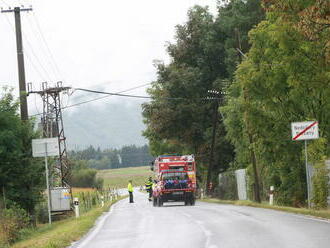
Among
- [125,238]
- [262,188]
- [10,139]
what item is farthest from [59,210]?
[125,238]

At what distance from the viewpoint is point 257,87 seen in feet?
98.3

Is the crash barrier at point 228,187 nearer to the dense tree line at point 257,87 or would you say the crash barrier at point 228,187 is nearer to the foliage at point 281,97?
the dense tree line at point 257,87

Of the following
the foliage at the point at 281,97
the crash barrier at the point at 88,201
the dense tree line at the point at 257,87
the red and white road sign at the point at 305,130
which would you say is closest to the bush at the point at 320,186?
the dense tree line at the point at 257,87

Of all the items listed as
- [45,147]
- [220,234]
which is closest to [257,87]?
[45,147]

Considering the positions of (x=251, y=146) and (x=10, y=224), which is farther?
(x=251, y=146)

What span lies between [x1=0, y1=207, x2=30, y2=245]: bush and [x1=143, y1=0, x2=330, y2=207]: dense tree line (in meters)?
10.8

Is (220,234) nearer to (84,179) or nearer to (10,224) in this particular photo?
(10,224)

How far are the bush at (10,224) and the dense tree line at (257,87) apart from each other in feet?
35.4

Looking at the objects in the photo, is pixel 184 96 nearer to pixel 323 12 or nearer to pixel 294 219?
pixel 294 219

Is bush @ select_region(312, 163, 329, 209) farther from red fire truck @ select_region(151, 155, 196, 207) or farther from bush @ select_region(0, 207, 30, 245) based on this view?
red fire truck @ select_region(151, 155, 196, 207)

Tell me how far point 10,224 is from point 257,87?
12.9 m

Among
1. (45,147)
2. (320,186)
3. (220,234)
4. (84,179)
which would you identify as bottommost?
(220,234)

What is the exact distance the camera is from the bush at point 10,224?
22084 mm

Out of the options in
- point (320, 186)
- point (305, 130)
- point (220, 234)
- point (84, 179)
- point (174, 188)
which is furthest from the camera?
point (84, 179)
